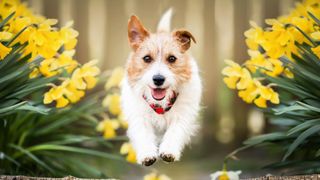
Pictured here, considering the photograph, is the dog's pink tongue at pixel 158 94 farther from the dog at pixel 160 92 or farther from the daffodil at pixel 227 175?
the daffodil at pixel 227 175

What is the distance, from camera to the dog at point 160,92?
2.33 metres

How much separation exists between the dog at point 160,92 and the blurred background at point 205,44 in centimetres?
112

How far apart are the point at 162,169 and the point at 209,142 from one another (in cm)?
51

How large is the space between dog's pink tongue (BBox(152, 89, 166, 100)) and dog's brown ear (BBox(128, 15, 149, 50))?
211 millimetres

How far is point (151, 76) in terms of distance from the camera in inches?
90.0

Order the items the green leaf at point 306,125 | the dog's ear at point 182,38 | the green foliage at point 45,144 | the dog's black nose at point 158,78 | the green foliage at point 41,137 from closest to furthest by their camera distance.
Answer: the dog's black nose at point 158,78 < the dog's ear at point 182,38 < the green leaf at point 306,125 < the green foliage at point 41,137 < the green foliage at point 45,144

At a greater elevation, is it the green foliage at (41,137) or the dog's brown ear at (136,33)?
the green foliage at (41,137)

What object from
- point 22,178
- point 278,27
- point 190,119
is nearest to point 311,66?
point 278,27

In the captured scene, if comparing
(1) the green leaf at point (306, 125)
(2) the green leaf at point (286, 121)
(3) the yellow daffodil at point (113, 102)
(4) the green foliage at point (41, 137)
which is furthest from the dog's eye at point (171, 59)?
(3) the yellow daffodil at point (113, 102)

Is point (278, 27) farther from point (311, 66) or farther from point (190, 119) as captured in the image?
point (190, 119)

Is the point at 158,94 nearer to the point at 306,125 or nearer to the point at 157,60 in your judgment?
the point at 157,60

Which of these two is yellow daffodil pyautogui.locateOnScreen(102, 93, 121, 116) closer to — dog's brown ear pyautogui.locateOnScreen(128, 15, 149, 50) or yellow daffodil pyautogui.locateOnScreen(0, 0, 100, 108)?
yellow daffodil pyautogui.locateOnScreen(0, 0, 100, 108)

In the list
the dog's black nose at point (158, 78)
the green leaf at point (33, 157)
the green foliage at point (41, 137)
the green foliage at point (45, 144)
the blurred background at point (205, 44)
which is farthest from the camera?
the blurred background at point (205, 44)

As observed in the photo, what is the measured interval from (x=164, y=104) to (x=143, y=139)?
173 millimetres
